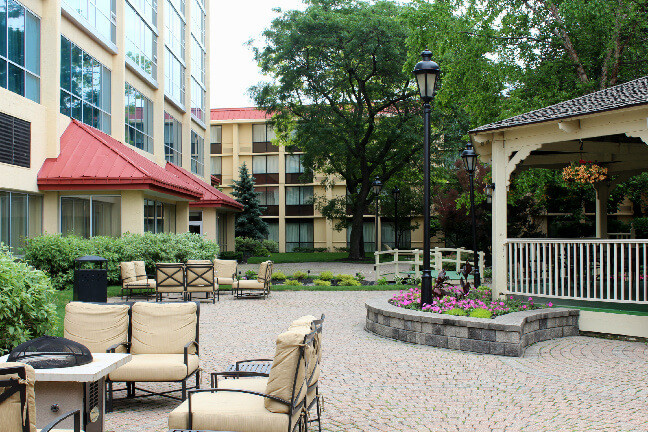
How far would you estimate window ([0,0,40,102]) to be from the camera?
53.6 feet

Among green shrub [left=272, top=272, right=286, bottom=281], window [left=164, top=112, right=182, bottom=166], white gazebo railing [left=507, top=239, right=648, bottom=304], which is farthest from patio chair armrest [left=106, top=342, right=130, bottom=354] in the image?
window [left=164, top=112, right=182, bottom=166]

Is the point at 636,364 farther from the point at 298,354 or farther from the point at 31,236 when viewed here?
the point at 31,236

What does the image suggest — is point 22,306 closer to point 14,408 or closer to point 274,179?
point 14,408

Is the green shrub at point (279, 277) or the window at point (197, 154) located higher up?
the window at point (197, 154)

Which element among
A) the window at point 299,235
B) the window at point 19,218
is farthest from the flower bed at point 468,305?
the window at point 299,235

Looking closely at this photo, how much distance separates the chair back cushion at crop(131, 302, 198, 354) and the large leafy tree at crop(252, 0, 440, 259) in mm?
26793

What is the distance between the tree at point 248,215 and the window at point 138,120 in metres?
19.7

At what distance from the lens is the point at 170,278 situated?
15.5 meters

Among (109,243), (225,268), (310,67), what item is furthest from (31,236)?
(310,67)

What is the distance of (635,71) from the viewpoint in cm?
2338

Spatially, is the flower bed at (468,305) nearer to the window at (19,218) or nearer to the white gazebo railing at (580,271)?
the white gazebo railing at (580,271)

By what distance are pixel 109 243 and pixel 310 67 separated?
17.9m

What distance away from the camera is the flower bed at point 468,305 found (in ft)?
32.4

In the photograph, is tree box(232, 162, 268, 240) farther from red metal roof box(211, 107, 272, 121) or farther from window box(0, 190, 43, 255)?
window box(0, 190, 43, 255)
